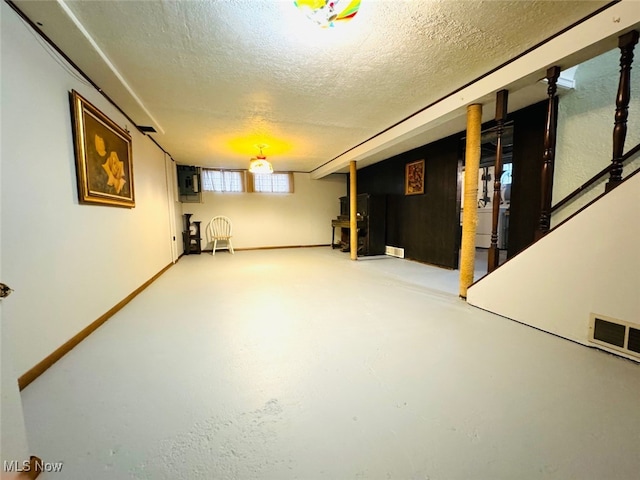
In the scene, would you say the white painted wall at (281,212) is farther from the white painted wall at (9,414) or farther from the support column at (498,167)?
the white painted wall at (9,414)

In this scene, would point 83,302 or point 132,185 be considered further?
point 132,185

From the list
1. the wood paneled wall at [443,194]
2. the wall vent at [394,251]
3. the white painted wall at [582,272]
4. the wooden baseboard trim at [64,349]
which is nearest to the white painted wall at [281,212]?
the wood paneled wall at [443,194]

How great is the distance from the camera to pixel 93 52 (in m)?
1.74

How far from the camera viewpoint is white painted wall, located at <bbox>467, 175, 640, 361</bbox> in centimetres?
148

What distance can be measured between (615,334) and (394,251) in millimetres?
3788

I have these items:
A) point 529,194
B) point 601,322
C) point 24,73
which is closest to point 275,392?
point 601,322

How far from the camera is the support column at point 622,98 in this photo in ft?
4.96

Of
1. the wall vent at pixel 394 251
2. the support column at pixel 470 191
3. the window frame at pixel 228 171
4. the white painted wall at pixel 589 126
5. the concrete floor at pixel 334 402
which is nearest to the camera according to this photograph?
the concrete floor at pixel 334 402

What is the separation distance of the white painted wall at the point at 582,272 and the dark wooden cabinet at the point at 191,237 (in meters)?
6.00

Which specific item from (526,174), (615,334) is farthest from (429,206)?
(615,334)

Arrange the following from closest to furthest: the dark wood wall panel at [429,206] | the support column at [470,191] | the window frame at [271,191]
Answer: the support column at [470,191], the dark wood wall panel at [429,206], the window frame at [271,191]

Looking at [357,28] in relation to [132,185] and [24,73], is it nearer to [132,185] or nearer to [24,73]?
[24,73]

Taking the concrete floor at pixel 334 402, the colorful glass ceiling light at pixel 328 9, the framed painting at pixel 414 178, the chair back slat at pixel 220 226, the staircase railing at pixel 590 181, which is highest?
the colorful glass ceiling light at pixel 328 9

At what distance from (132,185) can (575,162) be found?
4702 millimetres
